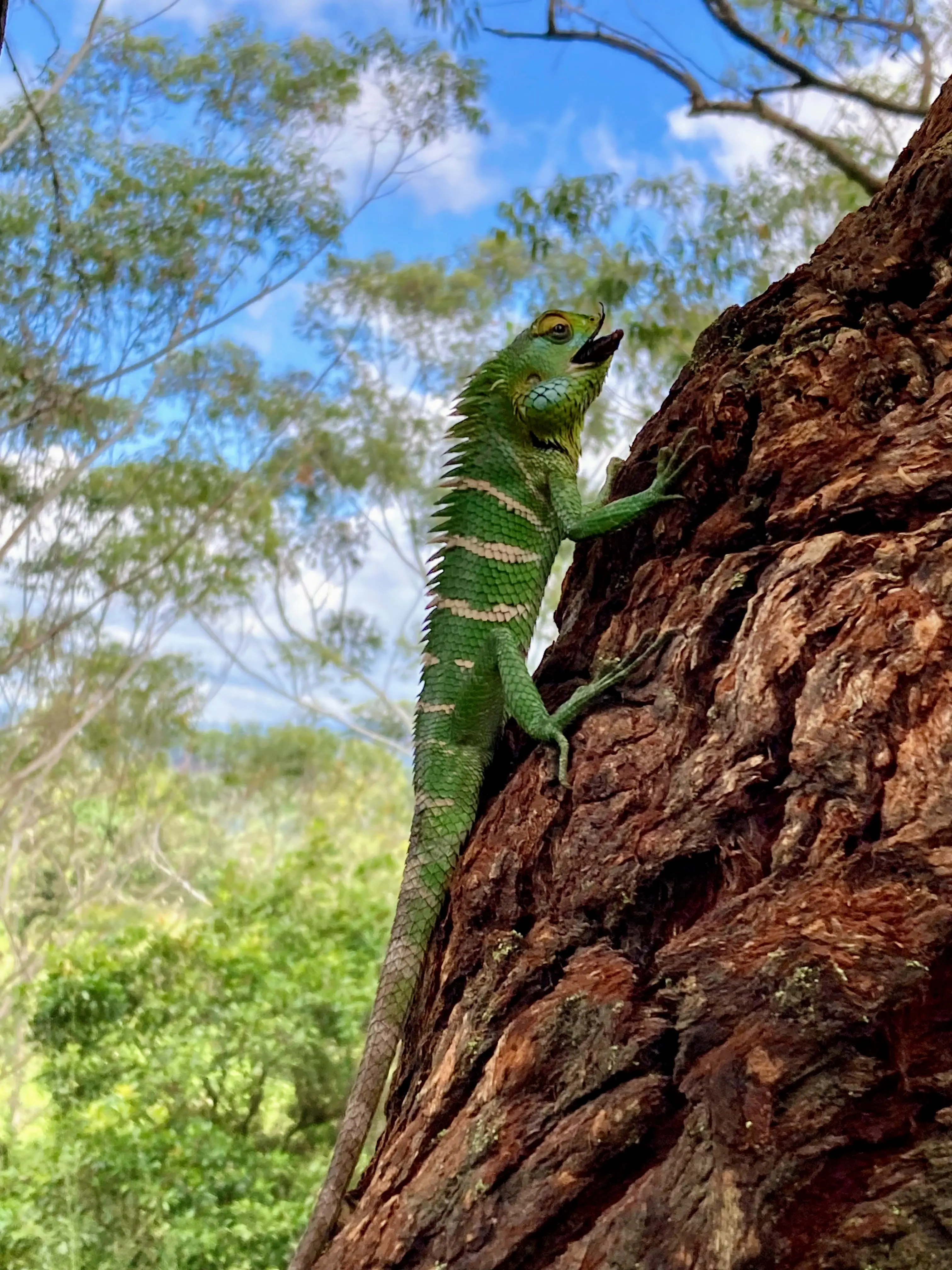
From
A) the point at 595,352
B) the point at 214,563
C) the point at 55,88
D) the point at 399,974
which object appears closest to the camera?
the point at 399,974

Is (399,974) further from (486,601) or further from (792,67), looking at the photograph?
(792,67)

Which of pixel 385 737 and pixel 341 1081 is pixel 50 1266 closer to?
pixel 341 1081

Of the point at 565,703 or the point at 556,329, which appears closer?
the point at 565,703

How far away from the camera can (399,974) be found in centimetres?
191

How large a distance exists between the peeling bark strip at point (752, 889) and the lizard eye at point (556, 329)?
33.4 inches

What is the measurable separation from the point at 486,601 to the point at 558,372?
2.30 feet

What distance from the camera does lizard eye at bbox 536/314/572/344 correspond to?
2.53m

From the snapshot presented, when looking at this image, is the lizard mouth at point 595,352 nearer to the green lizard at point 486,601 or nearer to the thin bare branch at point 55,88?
the green lizard at point 486,601

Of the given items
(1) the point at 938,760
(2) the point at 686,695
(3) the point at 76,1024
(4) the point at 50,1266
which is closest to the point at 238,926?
(3) the point at 76,1024

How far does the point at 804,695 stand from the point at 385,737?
33.2ft

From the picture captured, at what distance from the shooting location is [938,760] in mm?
1065

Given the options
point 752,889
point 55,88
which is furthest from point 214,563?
point 752,889

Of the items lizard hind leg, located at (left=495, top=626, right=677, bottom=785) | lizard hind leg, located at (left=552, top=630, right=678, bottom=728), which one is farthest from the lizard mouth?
lizard hind leg, located at (left=552, top=630, right=678, bottom=728)

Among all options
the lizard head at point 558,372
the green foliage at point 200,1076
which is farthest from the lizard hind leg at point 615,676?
the green foliage at point 200,1076
